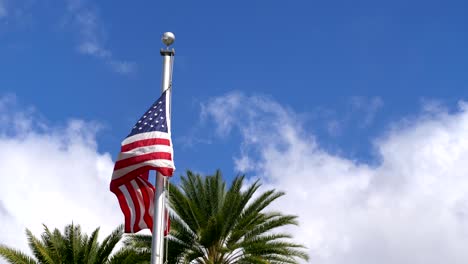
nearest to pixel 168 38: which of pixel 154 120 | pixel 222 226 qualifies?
pixel 154 120

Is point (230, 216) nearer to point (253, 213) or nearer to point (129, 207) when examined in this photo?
point (253, 213)

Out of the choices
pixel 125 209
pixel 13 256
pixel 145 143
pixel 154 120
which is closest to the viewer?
pixel 145 143

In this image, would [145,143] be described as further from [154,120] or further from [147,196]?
[147,196]

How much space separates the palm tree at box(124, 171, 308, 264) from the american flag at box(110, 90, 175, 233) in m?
14.1

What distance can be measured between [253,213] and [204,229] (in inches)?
89.1

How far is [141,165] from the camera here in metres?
12.8

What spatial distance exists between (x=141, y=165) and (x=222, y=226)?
578 inches

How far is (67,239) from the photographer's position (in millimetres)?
27844

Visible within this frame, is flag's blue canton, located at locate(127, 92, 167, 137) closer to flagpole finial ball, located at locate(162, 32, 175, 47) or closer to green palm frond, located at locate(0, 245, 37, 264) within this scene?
flagpole finial ball, located at locate(162, 32, 175, 47)

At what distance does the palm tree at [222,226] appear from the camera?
27.5 metres

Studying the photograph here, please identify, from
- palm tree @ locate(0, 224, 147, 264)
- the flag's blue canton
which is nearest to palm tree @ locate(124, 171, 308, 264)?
palm tree @ locate(0, 224, 147, 264)

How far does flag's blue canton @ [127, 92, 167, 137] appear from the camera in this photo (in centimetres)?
1327

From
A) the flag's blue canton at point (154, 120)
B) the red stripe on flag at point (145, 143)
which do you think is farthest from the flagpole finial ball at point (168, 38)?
the red stripe on flag at point (145, 143)

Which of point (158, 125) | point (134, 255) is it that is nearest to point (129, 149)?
point (158, 125)
